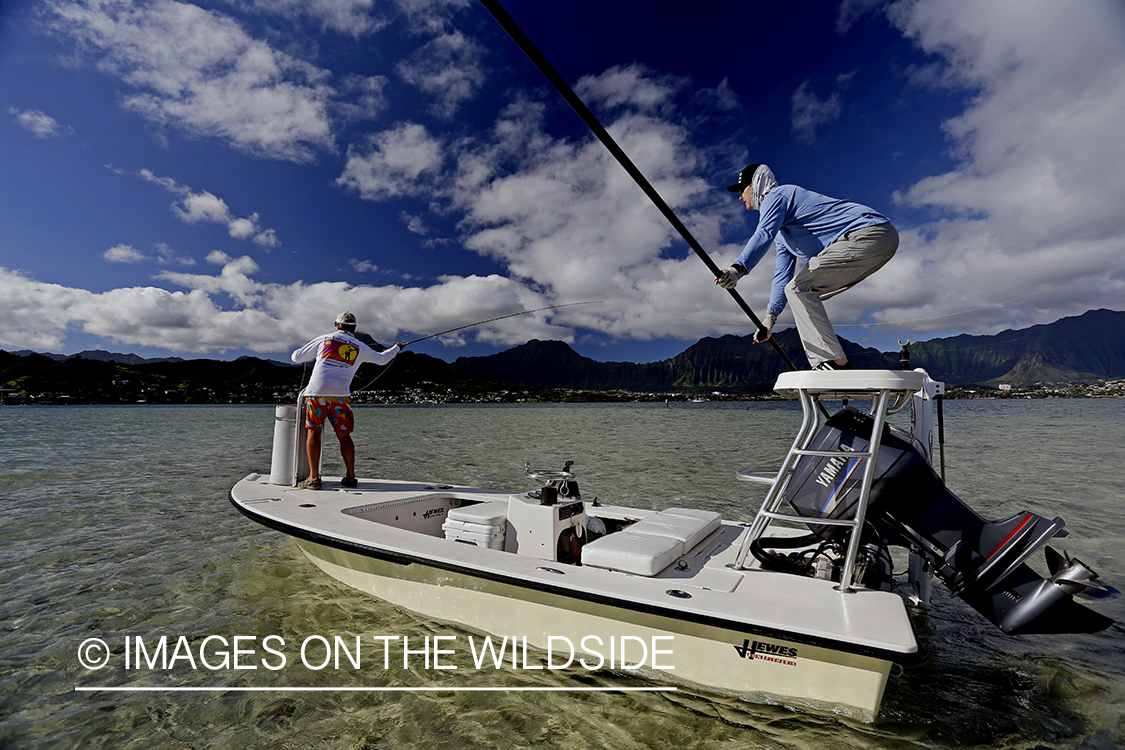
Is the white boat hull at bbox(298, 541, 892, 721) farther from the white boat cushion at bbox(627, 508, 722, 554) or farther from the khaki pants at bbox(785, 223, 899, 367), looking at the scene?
the khaki pants at bbox(785, 223, 899, 367)

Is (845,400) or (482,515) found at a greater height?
(845,400)

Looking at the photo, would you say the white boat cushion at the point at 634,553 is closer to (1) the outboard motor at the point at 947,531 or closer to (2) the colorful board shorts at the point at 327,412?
(1) the outboard motor at the point at 947,531

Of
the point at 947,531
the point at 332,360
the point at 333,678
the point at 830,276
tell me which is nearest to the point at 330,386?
the point at 332,360

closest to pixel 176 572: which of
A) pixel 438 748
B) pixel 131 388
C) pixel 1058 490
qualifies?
pixel 438 748

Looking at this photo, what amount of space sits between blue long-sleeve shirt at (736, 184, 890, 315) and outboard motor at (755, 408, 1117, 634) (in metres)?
1.31

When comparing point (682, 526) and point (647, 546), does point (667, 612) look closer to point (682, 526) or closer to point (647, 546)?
point (647, 546)

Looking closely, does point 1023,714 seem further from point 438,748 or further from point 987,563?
point 438,748

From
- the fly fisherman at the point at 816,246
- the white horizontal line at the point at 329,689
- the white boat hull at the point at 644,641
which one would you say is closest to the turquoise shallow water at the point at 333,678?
the white horizontal line at the point at 329,689

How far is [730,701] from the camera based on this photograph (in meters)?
3.46

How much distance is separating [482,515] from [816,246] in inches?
154

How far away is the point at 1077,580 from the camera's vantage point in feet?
8.91

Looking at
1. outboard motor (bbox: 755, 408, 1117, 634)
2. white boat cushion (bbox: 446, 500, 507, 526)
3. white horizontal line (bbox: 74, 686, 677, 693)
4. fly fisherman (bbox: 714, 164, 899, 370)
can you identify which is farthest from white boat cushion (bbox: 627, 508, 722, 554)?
fly fisherman (bbox: 714, 164, 899, 370)
